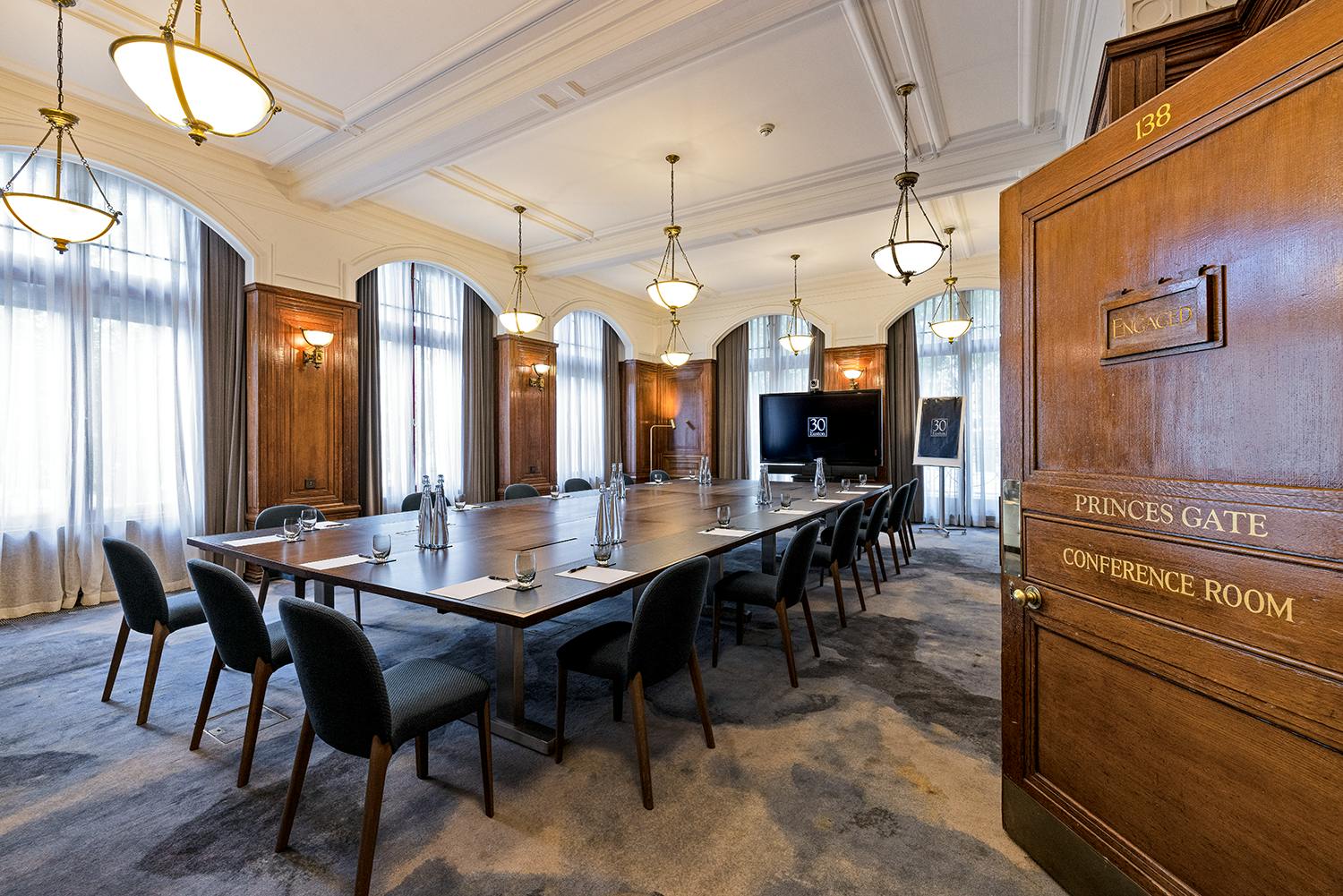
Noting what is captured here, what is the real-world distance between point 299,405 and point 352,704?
450cm

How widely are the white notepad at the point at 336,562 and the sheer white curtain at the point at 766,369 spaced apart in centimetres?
754

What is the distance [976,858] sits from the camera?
68.7 inches

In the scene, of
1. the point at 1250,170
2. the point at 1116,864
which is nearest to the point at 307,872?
the point at 1116,864

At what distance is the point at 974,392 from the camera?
829cm

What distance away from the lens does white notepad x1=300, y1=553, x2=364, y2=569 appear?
2316 mm

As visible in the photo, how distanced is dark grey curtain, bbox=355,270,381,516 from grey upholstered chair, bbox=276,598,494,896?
474 centimetres

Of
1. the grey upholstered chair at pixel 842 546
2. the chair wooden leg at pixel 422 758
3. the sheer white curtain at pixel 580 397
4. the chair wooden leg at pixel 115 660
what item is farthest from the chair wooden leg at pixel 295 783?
the sheer white curtain at pixel 580 397

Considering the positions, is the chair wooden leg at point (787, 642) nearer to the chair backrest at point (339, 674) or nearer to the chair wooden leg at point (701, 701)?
the chair wooden leg at point (701, 701)

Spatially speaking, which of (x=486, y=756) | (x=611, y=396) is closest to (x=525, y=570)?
(x=486, y=756)

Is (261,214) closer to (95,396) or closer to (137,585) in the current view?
(95,396)

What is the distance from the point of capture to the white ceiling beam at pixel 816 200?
4.59 m

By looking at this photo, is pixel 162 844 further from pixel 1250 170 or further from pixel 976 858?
pixel 1250 170

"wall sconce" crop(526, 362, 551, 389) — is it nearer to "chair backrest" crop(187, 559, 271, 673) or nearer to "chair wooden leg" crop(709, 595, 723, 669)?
"chair wooden leg" crop(709, 595, 723, 669)

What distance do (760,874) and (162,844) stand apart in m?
1.83
